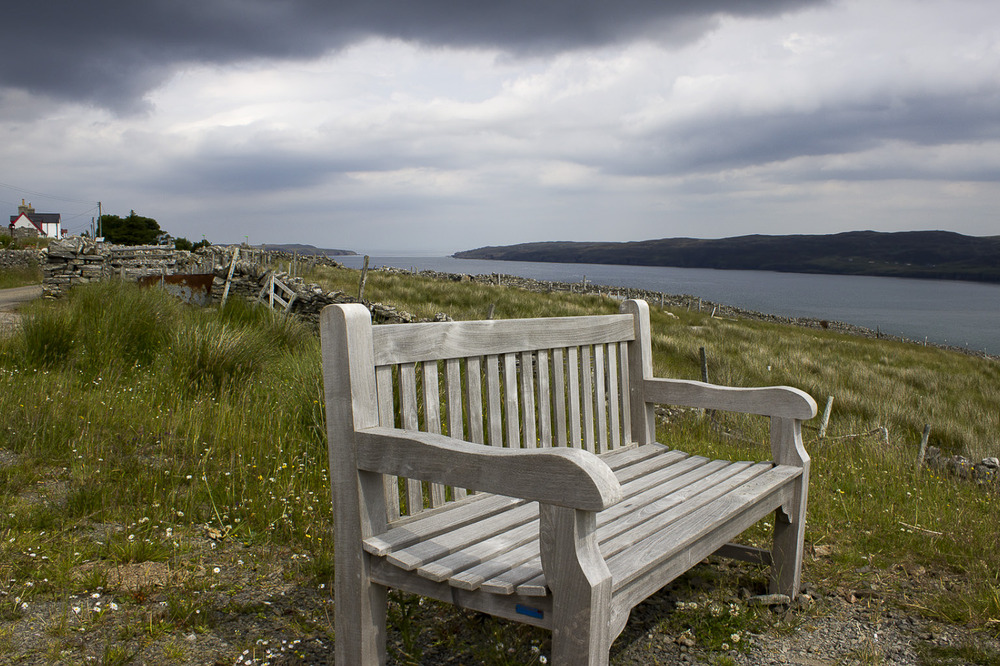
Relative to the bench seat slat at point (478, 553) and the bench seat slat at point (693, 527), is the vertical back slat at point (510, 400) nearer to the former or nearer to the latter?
the bench seat slat at point (478, 553)

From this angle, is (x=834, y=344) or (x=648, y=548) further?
(x=834, y=344)

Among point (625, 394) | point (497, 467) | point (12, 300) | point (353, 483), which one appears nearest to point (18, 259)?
point (12, 300)

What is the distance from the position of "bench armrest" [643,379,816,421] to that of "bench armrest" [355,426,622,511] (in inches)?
60.2

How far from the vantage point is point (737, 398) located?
9.47ft

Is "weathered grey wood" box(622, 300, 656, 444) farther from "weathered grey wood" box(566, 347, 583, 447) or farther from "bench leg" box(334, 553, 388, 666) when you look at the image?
"bench leg" box(334, 553, 388, 666)

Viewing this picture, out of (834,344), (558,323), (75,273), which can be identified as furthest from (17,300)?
(834,344)

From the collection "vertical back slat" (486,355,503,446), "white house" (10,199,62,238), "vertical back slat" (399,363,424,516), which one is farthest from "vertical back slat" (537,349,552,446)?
"white house" (10,199,62,238)

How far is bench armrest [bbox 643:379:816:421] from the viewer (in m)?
2.72

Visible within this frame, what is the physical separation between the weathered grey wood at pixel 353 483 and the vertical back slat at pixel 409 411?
146 millimetres

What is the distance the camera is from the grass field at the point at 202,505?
232 cm

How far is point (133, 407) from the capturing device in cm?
→ 424

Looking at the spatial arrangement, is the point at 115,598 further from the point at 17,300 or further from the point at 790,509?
the point at 17,300

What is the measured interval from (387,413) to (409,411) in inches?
4.3

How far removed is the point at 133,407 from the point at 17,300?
12.1 meters
